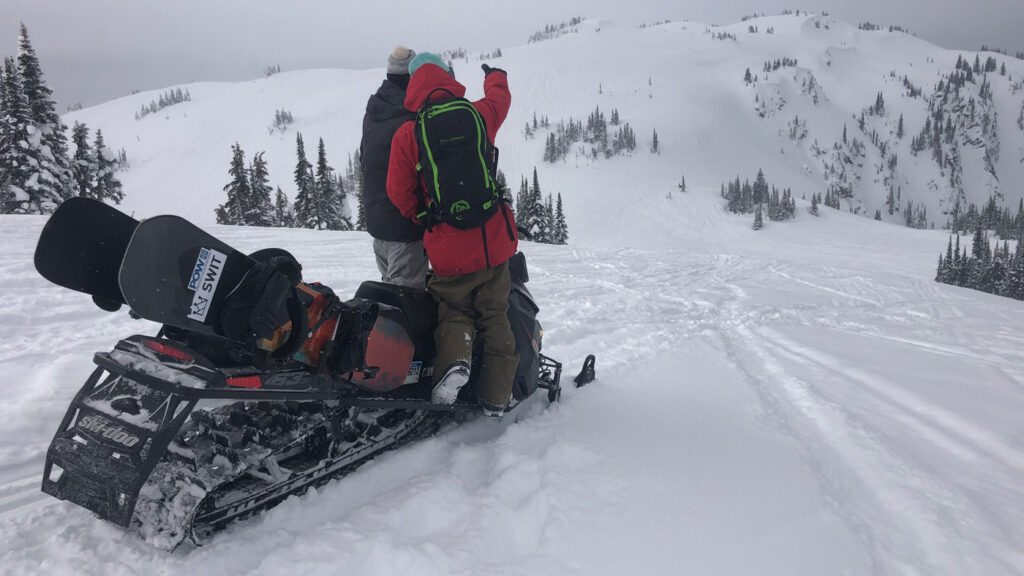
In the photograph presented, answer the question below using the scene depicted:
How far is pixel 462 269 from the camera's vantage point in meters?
3.26

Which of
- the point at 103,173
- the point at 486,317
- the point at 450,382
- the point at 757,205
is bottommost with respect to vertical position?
the point at 757,205

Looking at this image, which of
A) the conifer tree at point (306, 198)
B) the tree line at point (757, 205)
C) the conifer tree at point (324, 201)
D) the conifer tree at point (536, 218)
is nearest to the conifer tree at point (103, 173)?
the conifer tree at point (306, 198)

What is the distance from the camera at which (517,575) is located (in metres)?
2.14

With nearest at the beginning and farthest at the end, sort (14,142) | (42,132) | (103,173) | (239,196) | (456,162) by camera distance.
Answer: (456,162) < (14,142) < (42,132) < (103,173) < (239,196)

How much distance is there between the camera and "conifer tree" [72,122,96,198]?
27.2 m

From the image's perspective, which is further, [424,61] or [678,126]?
[678,126]

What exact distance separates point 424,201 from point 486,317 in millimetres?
832

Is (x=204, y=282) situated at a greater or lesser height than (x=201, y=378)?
greater

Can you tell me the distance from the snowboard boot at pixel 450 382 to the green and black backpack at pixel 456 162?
2.69 feet

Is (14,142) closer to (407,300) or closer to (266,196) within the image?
(266,196)

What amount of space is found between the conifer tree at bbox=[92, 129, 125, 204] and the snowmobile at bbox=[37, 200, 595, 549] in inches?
1383

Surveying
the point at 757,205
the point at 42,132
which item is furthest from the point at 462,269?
the point at 757,205

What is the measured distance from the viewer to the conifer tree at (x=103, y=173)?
30781mm

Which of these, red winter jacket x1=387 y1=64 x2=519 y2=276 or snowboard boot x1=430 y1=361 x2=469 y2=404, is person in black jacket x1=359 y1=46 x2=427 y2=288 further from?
snowboard boot x1=430 y1=361 x2=469 y2=404
